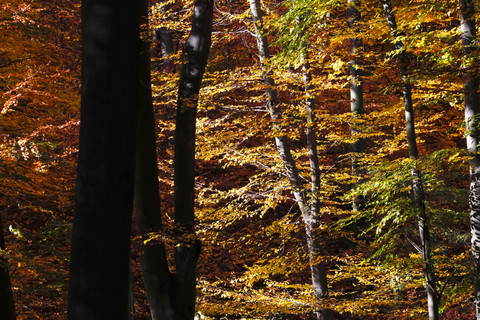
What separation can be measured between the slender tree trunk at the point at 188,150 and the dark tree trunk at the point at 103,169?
2129 mm

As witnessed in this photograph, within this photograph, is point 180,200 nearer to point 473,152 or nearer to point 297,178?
point 473,152

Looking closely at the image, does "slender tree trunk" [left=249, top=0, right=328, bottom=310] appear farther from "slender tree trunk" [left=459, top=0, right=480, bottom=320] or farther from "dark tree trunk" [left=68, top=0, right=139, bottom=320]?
"dark tree trunk" [left=68, top=0, right=139, bottom=320]

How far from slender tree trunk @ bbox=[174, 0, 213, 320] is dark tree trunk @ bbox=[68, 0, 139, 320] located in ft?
6.99

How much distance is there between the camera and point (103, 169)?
299 centimetres

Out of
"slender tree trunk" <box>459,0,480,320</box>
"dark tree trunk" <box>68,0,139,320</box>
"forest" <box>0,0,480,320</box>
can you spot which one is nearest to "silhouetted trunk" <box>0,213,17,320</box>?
"forest" <box>0,0,480,320</box>

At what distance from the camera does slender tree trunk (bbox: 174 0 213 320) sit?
527 cm

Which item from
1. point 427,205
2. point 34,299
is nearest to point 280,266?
Answer: point 427,205

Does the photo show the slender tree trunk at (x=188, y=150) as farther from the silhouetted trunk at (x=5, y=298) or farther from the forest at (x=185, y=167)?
the silhouetted trunk at (x=5, y=298)

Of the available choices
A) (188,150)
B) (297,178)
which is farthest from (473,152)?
(188,150)

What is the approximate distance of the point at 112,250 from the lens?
119 inches

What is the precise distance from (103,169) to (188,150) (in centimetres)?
239

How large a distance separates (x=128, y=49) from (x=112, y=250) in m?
1.21

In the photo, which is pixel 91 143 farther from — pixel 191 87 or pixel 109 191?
pixel 191 87

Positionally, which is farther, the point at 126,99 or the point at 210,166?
the point at 210,166
